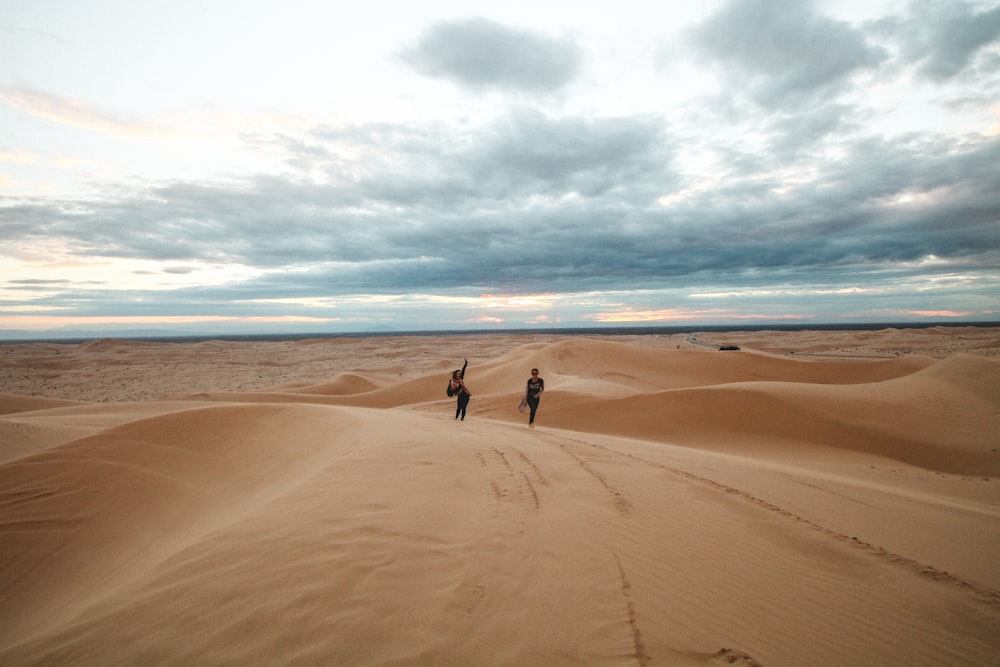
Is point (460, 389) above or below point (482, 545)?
above

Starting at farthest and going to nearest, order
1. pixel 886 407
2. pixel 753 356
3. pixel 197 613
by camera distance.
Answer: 1. pixel 753 356
2. pixel 886 407
3. pixel 197 613

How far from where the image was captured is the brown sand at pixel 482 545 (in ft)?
9.40

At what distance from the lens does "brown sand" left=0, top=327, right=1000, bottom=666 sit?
2865 mm

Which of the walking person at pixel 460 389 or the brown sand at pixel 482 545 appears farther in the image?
the walking person at pixel 460 389

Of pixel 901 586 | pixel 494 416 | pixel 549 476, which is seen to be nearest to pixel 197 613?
pixel 549 476

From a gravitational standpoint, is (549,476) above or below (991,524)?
above

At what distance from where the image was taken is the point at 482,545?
3.90m

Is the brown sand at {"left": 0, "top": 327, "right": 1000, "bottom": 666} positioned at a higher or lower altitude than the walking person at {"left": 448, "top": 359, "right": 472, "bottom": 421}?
lower

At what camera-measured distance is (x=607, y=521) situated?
15.1ft

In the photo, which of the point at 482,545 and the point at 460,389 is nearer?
the point at 482,545

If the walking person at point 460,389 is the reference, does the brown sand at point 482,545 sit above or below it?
below

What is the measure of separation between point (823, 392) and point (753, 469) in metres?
8.03

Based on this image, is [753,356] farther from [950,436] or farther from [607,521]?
[607,521]

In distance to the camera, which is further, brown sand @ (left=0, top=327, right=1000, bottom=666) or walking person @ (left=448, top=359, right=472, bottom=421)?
walking person @ (left=448, top=359, right=472, bottom=421)
